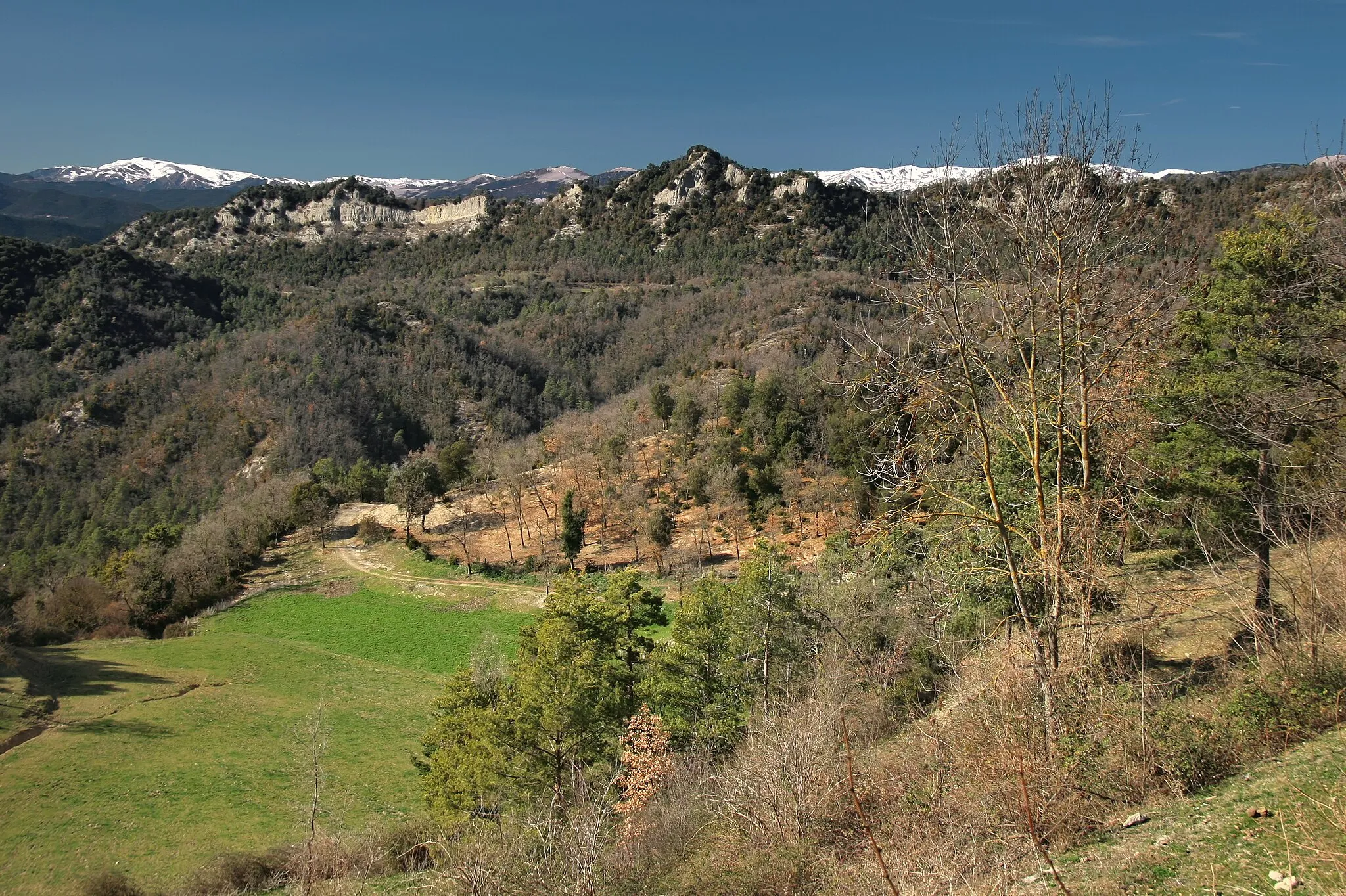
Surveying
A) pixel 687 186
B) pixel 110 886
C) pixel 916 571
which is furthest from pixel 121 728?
pixel 687 186

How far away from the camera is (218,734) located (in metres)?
27.8

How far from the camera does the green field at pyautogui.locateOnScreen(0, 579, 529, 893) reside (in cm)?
1980

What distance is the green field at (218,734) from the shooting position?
65.0 feet

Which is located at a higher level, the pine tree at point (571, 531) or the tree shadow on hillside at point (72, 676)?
the pine tree at point (571, 531)

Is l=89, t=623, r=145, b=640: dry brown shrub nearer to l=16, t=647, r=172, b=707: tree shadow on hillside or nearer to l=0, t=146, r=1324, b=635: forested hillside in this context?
l=0, t=146, r=1324, b=635: forested hillside

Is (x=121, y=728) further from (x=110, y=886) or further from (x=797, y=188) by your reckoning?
(x=797, y=188)

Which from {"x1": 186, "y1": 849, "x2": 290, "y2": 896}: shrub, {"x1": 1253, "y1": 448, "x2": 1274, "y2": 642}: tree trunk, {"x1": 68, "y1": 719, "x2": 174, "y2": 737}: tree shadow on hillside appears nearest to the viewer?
{"x1": 1253, "y1": 448, "x2": 1274, "y2": 642}: tree trunk

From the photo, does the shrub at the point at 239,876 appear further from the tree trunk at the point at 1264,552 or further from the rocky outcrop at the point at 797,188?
the rocky outcrop at the point at 797,188

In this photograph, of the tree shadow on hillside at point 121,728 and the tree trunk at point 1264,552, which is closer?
the tree trunk at point 1264,552

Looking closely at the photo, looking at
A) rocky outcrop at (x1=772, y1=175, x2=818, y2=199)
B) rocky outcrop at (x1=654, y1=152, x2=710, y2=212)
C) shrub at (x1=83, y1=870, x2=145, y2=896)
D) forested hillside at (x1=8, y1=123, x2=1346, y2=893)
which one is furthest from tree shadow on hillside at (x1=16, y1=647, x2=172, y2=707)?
rocky outcrop at (x1=654, y1=152, x2=710, y2=212)

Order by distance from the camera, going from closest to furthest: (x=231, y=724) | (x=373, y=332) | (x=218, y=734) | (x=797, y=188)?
1. (x=218, y=734)
2. (x=231, y=724)
3. (x=373, y=332)
4. (x=797, y=188)

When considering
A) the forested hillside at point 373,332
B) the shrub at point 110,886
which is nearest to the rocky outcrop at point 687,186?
the forested hillside at point 373,332

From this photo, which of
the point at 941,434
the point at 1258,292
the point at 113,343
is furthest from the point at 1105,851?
the point at 113,343

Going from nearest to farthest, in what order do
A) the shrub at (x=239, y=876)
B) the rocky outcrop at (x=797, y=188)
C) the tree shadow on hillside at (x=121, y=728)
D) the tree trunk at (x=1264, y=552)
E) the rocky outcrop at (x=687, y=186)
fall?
1. the tree trunk at (x=1264, y=552)
2. the shrub at (x=239, y=876)
3. the tree shadow on hillside at (x=121, y=728)
4. the rocky outcrop at (x=797, y=188)
5. the rocky outcrop at (x=687, y=186)
